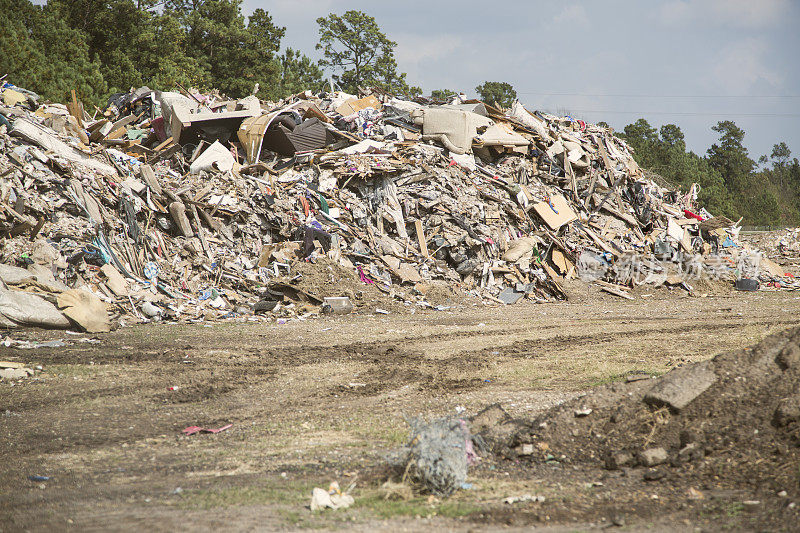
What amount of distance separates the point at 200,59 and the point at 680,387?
34381mm

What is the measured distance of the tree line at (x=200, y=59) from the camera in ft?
74.0

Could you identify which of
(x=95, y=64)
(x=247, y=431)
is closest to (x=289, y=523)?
(x=247, y=431)

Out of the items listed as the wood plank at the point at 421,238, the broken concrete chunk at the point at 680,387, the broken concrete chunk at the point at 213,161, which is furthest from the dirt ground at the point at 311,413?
the broken concrete chunk at the point at 213,161

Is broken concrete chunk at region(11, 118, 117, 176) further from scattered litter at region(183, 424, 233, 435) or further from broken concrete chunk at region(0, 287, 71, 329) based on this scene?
scattered litter at region(183, 424, 233, 435)

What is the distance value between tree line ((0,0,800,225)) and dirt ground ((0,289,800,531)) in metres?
13.5

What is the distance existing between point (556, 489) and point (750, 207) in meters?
55.4

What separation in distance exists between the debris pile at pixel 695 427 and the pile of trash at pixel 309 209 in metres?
7.56

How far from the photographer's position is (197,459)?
469 centimetres

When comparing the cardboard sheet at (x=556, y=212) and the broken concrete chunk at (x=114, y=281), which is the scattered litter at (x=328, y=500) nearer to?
the broken concrete chunk at (x=114, y=281)

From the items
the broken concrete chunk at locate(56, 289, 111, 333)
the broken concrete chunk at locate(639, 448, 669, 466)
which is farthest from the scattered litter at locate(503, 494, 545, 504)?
the broken concrete chunk at locate(56, 289, 111, 333)

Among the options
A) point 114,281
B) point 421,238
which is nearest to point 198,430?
point 114,281

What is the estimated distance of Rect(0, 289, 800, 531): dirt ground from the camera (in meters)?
3.57

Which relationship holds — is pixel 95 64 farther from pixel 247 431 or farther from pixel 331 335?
pixel 247 431

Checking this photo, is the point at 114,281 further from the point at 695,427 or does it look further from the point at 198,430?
the point at 695,427
